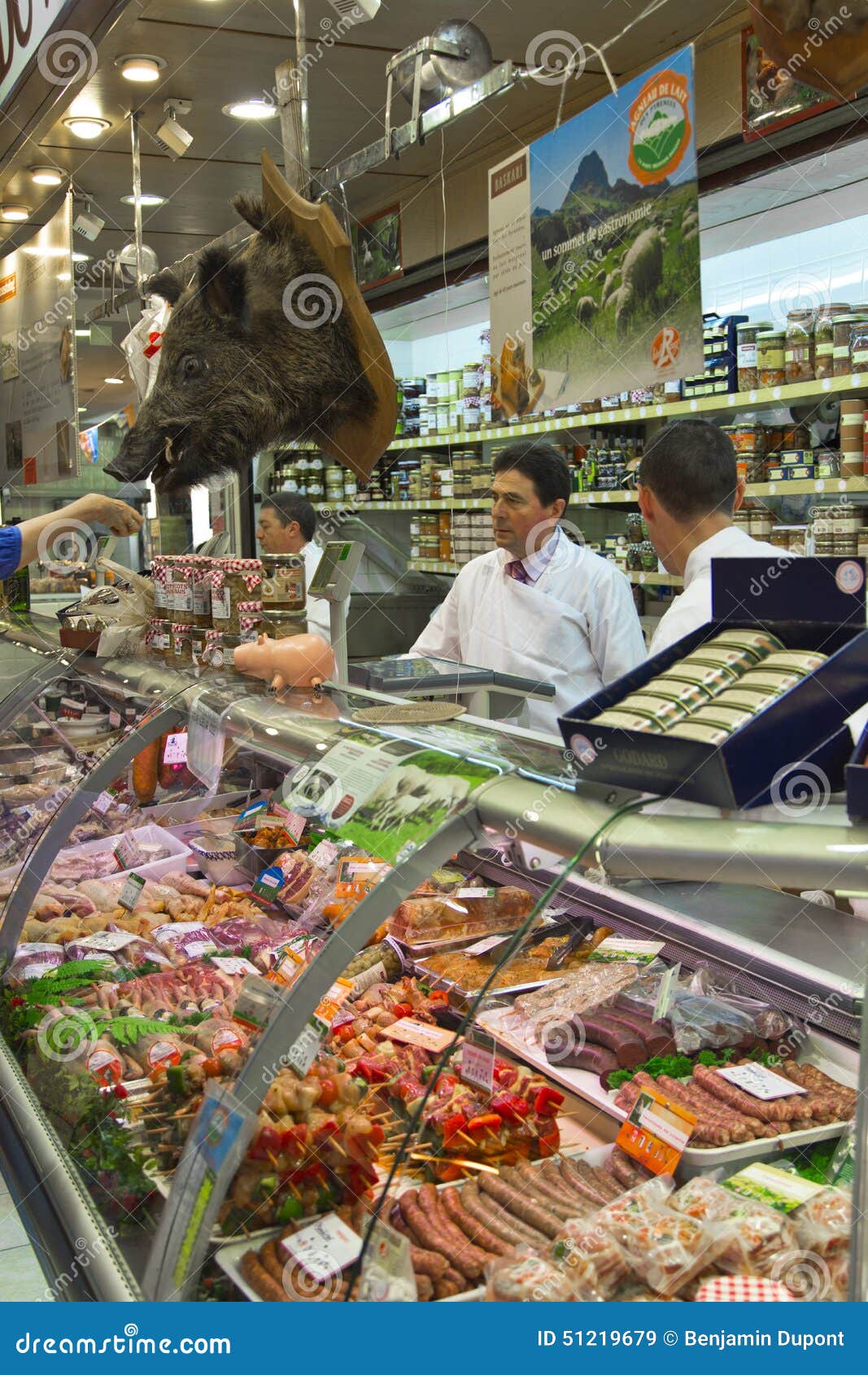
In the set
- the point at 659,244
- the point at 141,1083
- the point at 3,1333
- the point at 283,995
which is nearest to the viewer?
the point at 3,1333

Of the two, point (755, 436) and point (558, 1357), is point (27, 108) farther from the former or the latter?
point (558, 1357)

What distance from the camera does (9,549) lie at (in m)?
4.22

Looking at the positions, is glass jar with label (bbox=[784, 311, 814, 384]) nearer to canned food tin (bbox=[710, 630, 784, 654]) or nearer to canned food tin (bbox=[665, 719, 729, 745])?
canned food tin (bbox=[710, 630, 784, 654])

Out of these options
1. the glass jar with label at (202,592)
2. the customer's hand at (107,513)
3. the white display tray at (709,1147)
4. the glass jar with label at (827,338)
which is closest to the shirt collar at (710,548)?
the glass jar with label at (827,338)

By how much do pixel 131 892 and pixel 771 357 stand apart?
315 centimetres

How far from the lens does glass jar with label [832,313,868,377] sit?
13.4ft

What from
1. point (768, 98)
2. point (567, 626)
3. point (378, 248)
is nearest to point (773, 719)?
point (567, 626)

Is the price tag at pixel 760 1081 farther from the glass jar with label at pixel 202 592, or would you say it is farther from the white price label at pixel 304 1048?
the glass jar with label at pixel 202 592

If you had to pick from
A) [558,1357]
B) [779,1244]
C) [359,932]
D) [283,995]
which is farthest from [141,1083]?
[779,1244]

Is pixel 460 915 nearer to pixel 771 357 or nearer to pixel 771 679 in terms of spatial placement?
pixel 771 679

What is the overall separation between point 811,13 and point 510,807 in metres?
1.81

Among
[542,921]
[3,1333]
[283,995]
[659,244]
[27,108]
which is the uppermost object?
[27,108]

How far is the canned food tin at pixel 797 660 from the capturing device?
4.73 ft

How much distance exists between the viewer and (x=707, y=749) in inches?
51.2
